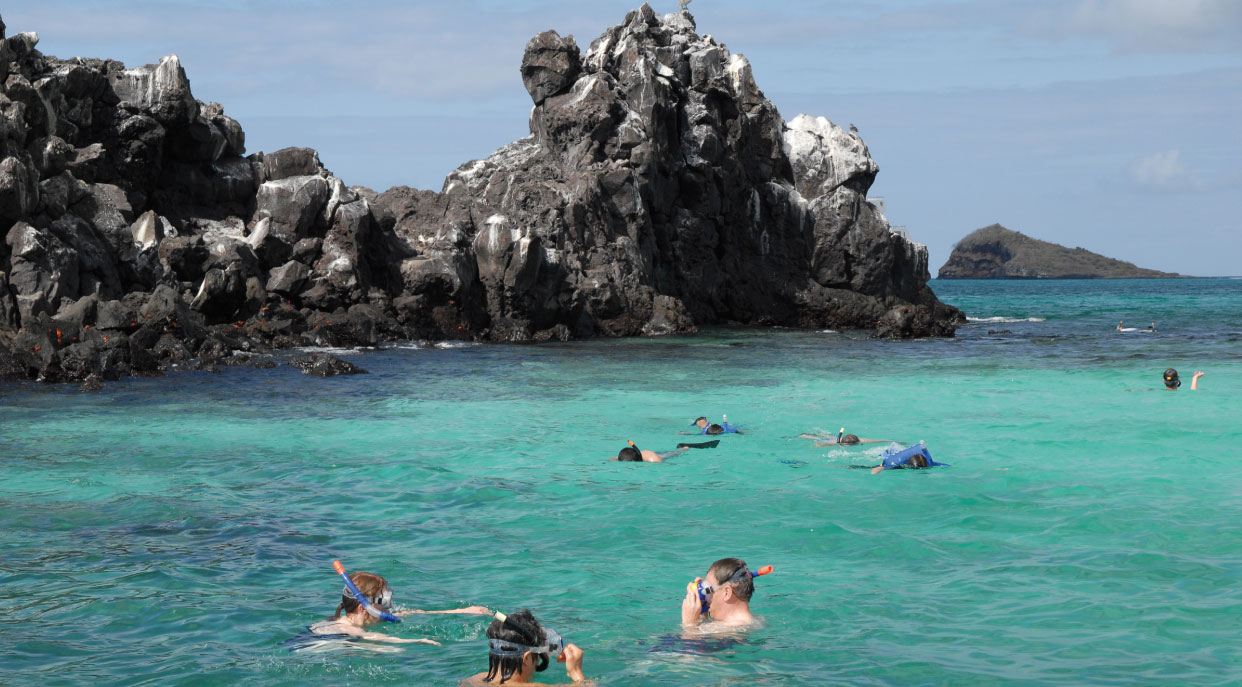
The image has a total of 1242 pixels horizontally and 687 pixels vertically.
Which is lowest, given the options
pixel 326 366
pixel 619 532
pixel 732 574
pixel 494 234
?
pixel 619 532

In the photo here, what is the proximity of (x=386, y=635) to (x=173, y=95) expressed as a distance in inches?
1596

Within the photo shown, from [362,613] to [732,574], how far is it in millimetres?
3233

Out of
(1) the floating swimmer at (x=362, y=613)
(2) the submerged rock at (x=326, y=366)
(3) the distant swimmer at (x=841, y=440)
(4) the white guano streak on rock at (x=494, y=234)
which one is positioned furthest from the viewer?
(4) the white guano streak on rock at (x=494, y=234)

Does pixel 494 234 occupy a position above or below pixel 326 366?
above

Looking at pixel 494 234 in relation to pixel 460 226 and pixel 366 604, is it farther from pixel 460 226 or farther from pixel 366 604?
pixel 366 604

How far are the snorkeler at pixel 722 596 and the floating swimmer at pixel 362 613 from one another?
2.29 metres

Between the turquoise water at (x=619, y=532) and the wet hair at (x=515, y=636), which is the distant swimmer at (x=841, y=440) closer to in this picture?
the turquoise water at (x=619, y=532)

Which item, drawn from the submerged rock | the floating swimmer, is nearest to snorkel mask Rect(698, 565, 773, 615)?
the floating swimmer

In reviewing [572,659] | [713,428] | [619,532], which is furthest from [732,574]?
[713,428]

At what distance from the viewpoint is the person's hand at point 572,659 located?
768 cm

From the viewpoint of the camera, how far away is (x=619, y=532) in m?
13.8

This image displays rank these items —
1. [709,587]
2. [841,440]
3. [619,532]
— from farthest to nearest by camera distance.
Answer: [841,440], [619,532], [709,587]

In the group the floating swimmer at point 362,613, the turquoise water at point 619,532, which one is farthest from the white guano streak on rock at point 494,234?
the floating swimmer at point 362,613

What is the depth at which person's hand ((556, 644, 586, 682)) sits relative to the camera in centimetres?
768
